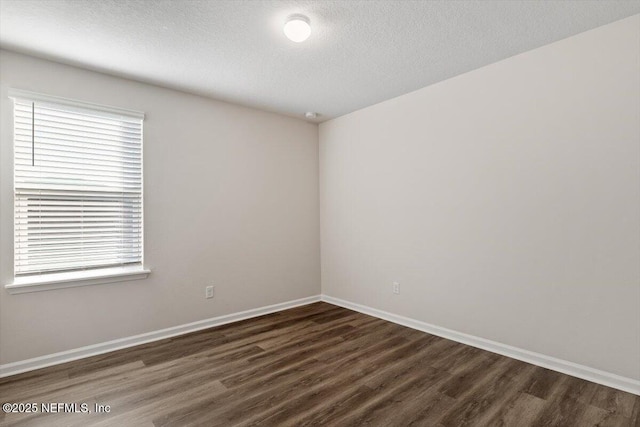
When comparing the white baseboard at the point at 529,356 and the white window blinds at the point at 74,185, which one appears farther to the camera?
the white window blinds at the point at 74,185

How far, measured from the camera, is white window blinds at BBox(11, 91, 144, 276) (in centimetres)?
265

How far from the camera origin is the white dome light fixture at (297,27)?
7.15ft

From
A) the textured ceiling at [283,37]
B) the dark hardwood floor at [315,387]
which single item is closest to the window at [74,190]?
the textured ceiling at [283,37]

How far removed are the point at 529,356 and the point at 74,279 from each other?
382 centimetres

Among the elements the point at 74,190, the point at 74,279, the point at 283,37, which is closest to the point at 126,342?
the point at 74,279

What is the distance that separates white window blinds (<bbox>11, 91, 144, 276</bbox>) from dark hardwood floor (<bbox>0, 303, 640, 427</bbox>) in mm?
908

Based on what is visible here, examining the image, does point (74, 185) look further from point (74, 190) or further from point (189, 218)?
point (189, 218)

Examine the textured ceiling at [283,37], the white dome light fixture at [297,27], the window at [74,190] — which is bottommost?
the window at [74,190]

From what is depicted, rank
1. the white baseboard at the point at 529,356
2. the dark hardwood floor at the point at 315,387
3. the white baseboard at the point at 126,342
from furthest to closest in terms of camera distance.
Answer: the white baseboard at the point at 126,342 < the white baseboard at the point at 529,356 < the dark hardwood floor at the point at 315,387

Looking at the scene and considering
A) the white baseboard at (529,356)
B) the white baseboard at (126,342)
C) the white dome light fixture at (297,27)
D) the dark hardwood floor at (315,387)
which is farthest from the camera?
the white baseboard at (126,342)

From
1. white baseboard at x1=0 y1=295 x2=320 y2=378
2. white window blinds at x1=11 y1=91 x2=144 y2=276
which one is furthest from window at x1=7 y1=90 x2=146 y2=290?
white baseboard at x1=0 y1=295 x2=320 y2=378

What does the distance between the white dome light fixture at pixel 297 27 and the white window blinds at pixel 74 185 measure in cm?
181

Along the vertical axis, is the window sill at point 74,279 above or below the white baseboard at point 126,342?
above

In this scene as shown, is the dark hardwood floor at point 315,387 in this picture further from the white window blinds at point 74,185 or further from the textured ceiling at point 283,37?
the textured ceiling at point 283,37
